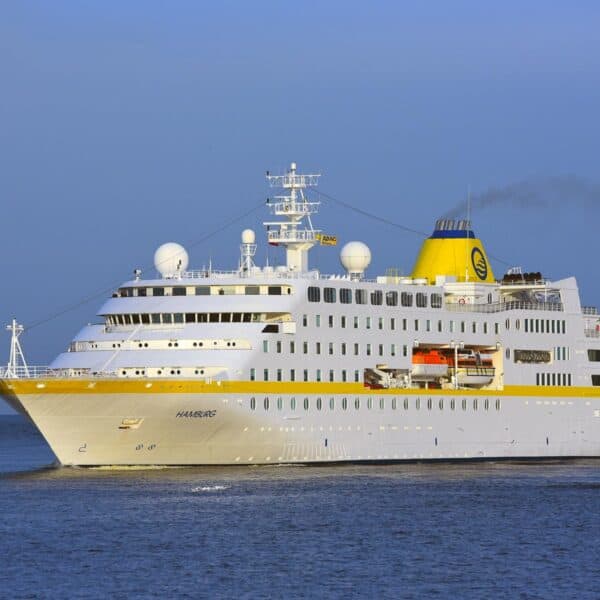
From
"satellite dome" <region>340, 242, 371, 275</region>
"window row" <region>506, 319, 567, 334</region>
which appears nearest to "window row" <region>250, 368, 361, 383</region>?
"satellite dome" <region>340, 242, 371, 275</region>

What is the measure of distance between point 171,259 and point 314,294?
7.81m

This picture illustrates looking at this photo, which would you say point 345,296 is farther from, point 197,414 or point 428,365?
point 197,414

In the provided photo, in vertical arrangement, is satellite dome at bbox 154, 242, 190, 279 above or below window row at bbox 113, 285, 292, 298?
above

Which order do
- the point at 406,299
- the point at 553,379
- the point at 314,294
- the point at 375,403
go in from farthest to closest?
the point at 553,379 → the point at 406,299 → the point at 375,403 → the point at 314,294

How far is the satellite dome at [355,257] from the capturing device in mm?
85375

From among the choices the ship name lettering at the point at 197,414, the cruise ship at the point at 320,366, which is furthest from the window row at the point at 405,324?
the ship name lettering at the point at 197,414

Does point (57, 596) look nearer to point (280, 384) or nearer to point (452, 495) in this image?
point (452, 495)

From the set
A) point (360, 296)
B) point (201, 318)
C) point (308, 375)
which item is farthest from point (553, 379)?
point (201, 318)

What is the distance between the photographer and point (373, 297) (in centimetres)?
8250

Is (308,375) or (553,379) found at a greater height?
(553,379)

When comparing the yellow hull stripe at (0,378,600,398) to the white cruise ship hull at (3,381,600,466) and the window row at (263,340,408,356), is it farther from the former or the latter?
the window row at (263,340,408,356)

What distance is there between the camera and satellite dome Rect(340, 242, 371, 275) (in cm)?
8538

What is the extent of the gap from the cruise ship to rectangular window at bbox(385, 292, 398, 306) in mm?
91

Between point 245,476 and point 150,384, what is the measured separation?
572 centimetres
